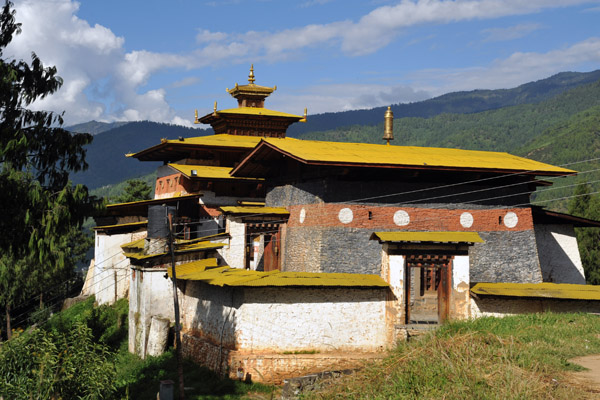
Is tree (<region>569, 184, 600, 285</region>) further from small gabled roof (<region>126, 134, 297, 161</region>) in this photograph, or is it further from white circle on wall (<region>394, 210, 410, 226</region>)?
white circle on wall (<region>394, 210, 410, 226</region>)

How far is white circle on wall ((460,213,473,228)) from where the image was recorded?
26.0 meters

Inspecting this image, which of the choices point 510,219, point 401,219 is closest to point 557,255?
point 510,219

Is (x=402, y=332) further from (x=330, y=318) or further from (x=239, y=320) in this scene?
(x=239, y=320)

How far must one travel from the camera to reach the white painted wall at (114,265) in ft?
119

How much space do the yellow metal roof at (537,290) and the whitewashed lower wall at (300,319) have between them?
11.7ft

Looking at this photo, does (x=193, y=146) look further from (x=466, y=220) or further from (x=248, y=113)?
(x=466, y=220)

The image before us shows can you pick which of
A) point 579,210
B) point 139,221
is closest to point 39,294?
point 139,221

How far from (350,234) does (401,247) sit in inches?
120

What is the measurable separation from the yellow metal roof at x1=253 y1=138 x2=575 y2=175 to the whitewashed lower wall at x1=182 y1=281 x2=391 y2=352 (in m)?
4.82

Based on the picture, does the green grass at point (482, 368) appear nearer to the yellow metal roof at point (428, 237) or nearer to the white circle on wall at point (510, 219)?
the yellow metal roof at point (428, 237)

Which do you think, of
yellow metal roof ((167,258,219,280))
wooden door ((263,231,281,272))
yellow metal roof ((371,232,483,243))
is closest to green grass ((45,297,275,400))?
yellow metal roof ((167,258,219,280))

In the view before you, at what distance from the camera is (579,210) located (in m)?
45.7

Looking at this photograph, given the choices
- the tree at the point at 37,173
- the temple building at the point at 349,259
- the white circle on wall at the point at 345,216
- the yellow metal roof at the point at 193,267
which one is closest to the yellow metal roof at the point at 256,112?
the temple building at the point at 349,259

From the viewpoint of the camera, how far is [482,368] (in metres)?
15.2
